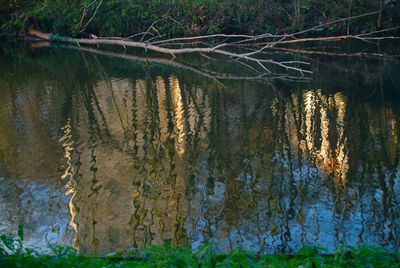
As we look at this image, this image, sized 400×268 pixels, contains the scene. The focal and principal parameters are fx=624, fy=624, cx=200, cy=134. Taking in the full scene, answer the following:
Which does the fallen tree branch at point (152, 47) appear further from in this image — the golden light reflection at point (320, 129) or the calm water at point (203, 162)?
the golden light reflection at point (320, 129)

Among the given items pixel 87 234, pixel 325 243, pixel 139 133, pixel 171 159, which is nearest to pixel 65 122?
pixel 139 133

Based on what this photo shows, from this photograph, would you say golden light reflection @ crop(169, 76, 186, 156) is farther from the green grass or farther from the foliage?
the foliage

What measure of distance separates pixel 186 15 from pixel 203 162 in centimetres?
2077

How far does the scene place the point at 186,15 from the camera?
31281mm

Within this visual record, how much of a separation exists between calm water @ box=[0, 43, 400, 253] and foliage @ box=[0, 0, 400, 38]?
11485 mm

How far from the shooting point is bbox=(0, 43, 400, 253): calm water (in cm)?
873

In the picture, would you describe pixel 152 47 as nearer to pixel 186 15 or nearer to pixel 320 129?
pixel 186 15

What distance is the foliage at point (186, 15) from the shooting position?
30562 mm

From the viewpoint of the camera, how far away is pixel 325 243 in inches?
322

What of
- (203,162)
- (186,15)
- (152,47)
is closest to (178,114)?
(203,162)

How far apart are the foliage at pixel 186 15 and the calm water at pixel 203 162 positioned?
11485mm

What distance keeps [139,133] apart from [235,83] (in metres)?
5.79

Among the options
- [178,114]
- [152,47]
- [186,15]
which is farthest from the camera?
[186,15]

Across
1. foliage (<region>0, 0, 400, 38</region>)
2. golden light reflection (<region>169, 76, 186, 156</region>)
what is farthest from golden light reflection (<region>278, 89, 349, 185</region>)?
foliage (<region>0, 0, 400, 38</region>)
